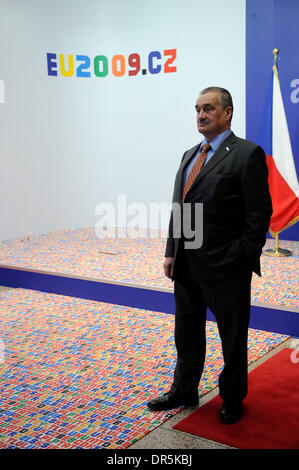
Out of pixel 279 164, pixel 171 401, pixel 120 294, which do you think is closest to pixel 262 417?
pixel 171 401

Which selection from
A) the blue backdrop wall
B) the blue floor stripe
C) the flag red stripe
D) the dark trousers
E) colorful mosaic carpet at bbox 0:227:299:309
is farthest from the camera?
the blue backdrop wall

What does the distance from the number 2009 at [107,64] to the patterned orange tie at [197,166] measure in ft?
14.9

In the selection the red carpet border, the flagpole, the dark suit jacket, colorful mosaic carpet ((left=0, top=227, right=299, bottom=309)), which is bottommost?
the red carpet border

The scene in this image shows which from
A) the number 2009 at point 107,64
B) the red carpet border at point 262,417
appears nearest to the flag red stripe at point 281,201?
the number 2009 at point 107,64

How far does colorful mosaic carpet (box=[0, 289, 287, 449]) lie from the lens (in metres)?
2.29

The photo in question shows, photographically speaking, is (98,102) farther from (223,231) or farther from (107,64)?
(223,231)

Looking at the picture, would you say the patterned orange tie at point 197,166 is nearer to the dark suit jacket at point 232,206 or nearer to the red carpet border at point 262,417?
the dark suit jacket at point 232,206

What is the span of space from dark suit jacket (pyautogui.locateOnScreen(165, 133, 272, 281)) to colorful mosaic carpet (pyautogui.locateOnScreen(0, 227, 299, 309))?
52.3 inches

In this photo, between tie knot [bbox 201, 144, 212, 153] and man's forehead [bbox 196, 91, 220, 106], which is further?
tie knot [bbox 201, 144, 212, 153]

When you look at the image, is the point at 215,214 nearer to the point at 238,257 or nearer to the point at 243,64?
the point at 238,257

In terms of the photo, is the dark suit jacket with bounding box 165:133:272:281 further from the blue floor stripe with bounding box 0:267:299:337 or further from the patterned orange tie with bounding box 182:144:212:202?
the blue floor stripe with bounding box 0:267:299:337

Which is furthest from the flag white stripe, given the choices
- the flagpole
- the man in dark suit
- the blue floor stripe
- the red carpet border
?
the man in dark suit

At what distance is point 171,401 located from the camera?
8.00 feet
